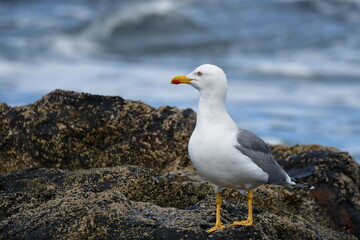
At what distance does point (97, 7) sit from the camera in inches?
1106

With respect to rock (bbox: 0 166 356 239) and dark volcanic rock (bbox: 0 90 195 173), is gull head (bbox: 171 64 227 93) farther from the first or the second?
dark volcanic rock (bbox: 0 90 195 173)

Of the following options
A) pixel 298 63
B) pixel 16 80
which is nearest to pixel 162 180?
pixel 16 80

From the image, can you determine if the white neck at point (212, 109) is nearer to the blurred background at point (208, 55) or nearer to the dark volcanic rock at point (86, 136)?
the dark volcanic rock at point (86, 136)

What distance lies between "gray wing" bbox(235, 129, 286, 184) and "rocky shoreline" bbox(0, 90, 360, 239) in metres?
0.33

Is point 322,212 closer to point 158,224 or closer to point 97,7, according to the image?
point 158,224

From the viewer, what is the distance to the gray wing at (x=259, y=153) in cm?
417

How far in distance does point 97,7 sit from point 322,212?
23497 mm

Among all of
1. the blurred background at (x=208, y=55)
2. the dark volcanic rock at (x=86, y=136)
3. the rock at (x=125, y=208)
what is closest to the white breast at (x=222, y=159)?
the rock at (x=125, y=208)

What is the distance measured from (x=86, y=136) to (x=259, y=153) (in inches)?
87.1

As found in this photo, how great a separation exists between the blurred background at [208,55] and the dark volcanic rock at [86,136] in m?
8.17

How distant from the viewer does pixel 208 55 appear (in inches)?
869

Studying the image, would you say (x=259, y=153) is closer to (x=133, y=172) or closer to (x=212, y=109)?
(x=212, y=109)

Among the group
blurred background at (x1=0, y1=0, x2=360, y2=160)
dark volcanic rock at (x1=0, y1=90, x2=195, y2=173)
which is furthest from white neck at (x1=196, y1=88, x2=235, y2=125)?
blurred background at (x1=0, y1=0, x2=360, y2=160)

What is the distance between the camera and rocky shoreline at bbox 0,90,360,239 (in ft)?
14.4
